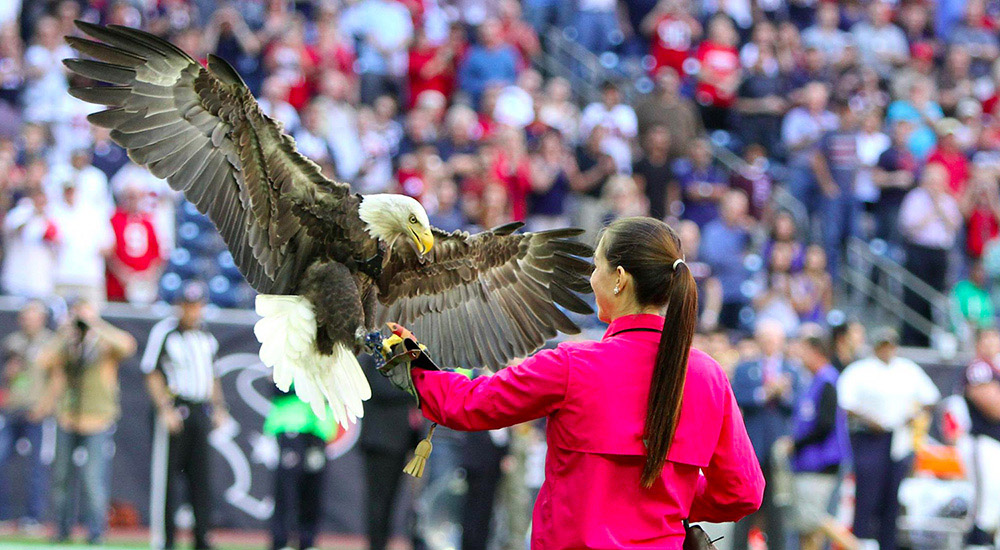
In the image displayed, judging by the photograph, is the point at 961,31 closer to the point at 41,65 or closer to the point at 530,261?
the point at 41,65

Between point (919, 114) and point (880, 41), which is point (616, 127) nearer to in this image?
point (919, 114)

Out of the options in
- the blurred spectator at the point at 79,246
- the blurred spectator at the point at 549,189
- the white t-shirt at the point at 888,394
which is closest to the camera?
the white t-shirt at the point at 888,394

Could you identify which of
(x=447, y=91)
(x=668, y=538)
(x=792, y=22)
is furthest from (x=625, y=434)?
(x=792, y=22)

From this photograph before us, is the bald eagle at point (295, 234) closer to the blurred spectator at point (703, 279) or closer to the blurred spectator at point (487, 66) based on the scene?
the blurred spectator at point (703, 279)

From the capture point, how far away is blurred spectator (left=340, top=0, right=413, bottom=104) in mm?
15320

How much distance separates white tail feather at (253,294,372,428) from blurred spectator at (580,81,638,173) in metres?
9.83

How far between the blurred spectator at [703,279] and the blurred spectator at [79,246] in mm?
5653

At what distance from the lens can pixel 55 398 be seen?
1113 centimetres

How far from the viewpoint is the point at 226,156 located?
5566 millimetres

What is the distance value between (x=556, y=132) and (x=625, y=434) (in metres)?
11.2

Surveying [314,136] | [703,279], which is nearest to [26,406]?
[314,136]

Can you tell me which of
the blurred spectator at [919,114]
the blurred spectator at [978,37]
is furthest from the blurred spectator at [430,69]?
the blurred spectator at [978,37]

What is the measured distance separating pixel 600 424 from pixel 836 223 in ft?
39.7

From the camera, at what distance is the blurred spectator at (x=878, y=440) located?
999 cm
